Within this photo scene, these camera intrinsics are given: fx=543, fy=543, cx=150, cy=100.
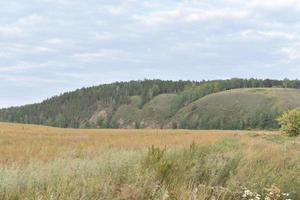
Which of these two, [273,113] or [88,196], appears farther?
[273,113]

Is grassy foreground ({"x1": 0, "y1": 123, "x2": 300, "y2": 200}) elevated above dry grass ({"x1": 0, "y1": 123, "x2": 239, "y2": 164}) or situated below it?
above

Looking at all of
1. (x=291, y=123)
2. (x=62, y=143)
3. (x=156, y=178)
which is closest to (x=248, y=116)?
(x=291, y=123)

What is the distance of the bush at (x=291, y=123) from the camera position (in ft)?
157

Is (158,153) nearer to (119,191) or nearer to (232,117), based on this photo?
(119,191)

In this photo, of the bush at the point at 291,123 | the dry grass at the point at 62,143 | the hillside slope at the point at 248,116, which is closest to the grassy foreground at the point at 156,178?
the dry grass at the point at 62,143

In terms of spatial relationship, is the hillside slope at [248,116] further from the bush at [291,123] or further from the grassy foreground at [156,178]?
the grassy foreground at [156,178]

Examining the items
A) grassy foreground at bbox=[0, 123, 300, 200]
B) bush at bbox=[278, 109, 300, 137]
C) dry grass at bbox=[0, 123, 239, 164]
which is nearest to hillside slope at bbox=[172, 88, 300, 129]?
bush at bbox=[278, 109, 300, 137]

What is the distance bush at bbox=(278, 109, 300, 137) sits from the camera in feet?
157

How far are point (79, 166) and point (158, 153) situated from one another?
132 centimetres

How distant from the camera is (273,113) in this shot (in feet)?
559

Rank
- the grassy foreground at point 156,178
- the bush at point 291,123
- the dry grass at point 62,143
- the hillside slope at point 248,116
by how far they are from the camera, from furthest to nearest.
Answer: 1. the hillside slope at point 248,116
2. the bush at point 291,123
3. the dry grass at point 62,143
4. the grassy foreground at point 156,178

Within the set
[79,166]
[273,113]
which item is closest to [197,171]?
[79,166]

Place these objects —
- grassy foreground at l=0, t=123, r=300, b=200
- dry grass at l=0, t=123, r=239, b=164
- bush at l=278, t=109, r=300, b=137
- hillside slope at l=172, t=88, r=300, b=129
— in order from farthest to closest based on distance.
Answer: hillside slope at l=172, t=88, r=300, b=129
bush at l=278, t=109, r=300, b=137
dry grass at l=0, t=123, r=239, b=164
grassy foreground at l=0, t=123, r=300, b=200

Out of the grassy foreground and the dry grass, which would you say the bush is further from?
the grassy foreground
